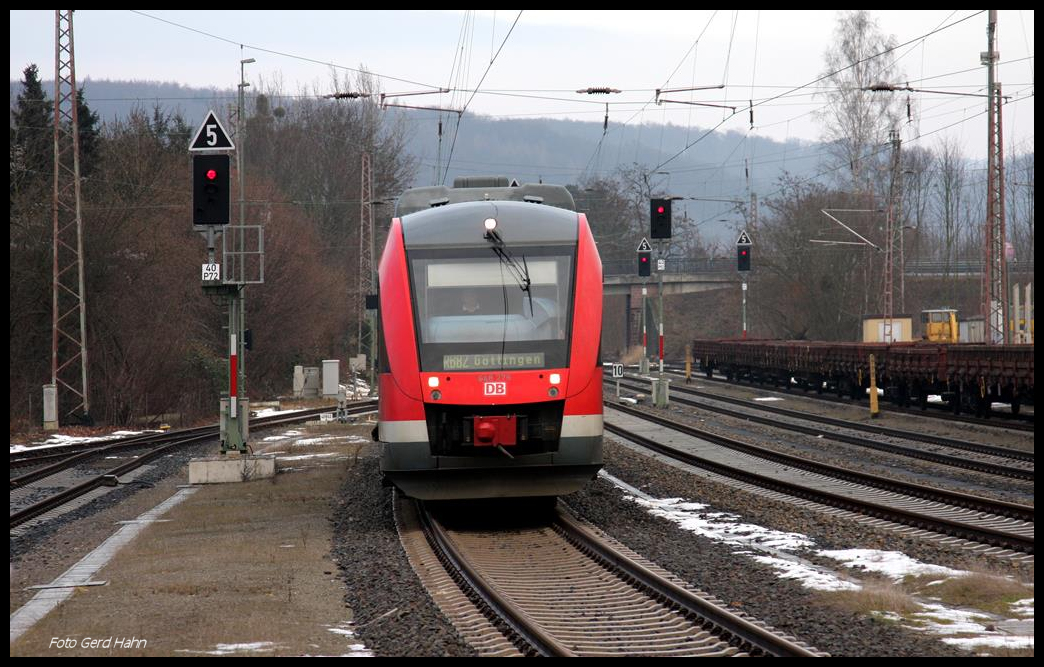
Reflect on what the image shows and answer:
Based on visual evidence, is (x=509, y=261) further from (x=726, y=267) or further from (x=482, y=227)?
(x=726, y=267)

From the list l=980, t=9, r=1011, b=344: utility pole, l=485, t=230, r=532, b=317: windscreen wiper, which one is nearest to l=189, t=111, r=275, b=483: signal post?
l=485, t=230, r=532, b=317: windscreen wiper

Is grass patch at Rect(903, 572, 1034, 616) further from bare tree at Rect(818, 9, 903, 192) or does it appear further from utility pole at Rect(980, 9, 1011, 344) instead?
bare tree at Rect(818, 9, 903, 192)

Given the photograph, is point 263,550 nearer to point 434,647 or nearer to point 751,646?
point 434,647

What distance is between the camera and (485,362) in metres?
11.2

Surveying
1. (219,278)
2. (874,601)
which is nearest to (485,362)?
(874,601)

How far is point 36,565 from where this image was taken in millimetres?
10898

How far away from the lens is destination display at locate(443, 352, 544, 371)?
11.2 meters

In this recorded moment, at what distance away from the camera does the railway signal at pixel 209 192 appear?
52.8ft

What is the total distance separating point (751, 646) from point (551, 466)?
4762mm

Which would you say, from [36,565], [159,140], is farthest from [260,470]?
[159,140]

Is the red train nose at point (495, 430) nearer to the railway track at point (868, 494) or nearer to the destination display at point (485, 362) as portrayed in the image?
the destination display at point (485, 362)

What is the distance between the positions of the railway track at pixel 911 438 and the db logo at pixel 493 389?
8367 millimetres

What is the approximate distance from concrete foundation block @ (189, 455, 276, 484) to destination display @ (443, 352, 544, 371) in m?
7.08

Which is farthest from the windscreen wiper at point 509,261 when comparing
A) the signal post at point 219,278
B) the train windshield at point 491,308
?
the signal post at point 219,278
